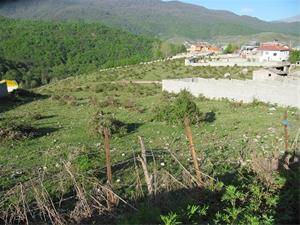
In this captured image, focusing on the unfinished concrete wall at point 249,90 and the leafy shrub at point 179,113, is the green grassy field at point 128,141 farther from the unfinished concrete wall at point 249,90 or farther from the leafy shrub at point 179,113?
the unfinished concrete wall at point 249,90

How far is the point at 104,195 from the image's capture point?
4.96m

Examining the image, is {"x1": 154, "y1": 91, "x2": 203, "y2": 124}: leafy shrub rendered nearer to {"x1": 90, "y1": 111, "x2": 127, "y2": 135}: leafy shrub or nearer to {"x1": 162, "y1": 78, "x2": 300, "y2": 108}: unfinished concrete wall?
{"x1": 90, "y1": 111, "x2": 127, "y2": 135}: leafy shrub

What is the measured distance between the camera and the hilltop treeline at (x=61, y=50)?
6488 centimetres

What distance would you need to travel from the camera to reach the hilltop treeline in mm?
64875

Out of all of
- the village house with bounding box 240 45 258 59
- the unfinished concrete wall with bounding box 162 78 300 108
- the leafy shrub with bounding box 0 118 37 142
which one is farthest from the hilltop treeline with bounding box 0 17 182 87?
the leafy shrub with bounding box 0 118 37 142

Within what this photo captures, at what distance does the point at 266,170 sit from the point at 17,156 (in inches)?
233

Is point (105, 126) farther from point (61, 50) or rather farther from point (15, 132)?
point (61, 50)

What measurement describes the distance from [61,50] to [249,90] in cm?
7368

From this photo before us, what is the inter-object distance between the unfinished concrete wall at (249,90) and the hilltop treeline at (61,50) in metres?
37.6

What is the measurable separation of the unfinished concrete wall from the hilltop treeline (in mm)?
37581

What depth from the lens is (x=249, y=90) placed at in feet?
51.4

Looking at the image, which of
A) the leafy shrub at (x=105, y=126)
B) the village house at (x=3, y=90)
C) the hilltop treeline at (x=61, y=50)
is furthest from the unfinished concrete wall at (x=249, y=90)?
the hilltop treeline at (x=61, y=50)

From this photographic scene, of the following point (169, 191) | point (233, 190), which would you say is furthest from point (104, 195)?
point (233, 190)

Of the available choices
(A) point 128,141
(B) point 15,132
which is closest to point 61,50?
(B) point 15,132
